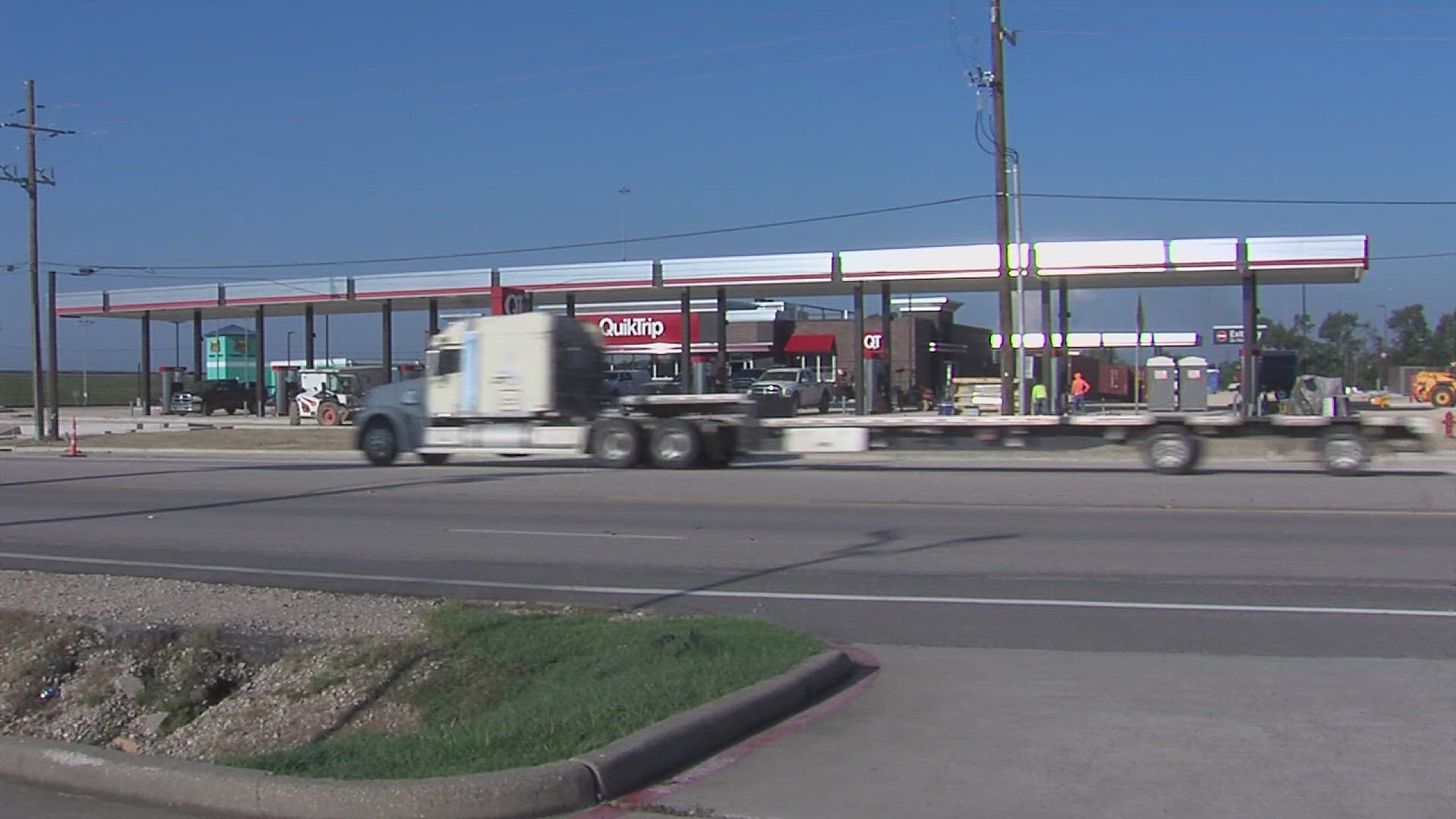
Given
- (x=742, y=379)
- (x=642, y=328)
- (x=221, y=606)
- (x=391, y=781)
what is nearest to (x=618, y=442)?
(x=221, y=606)

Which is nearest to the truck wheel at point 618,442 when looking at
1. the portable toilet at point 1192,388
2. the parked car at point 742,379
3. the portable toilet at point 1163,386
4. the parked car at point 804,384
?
the parked car at point 742,379

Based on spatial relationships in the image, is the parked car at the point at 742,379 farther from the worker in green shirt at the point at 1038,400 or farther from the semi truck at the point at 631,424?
the semi truck at the point at 631,424

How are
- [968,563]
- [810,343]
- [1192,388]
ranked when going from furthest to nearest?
[810,343], [1192,388], [968,563]

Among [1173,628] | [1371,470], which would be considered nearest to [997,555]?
[1173,628]

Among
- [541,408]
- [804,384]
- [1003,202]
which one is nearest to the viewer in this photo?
[541,408]

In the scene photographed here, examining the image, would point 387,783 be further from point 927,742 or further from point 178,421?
point 178,421

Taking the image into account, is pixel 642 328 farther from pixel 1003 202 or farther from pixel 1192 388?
pixel 1003 202

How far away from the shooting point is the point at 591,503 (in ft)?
62.3

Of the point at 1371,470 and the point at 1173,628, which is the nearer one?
the point at 1173,628

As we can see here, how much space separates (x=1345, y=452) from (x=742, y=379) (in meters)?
33.7

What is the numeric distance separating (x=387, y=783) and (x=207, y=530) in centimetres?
1146

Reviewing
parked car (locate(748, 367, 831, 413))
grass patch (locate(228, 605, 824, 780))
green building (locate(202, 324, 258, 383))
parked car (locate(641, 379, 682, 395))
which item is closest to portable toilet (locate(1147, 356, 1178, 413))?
parked car (locate(748, 367, 831, 413))

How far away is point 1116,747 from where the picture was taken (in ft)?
21.0

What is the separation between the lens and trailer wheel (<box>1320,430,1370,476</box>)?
22.7 m
